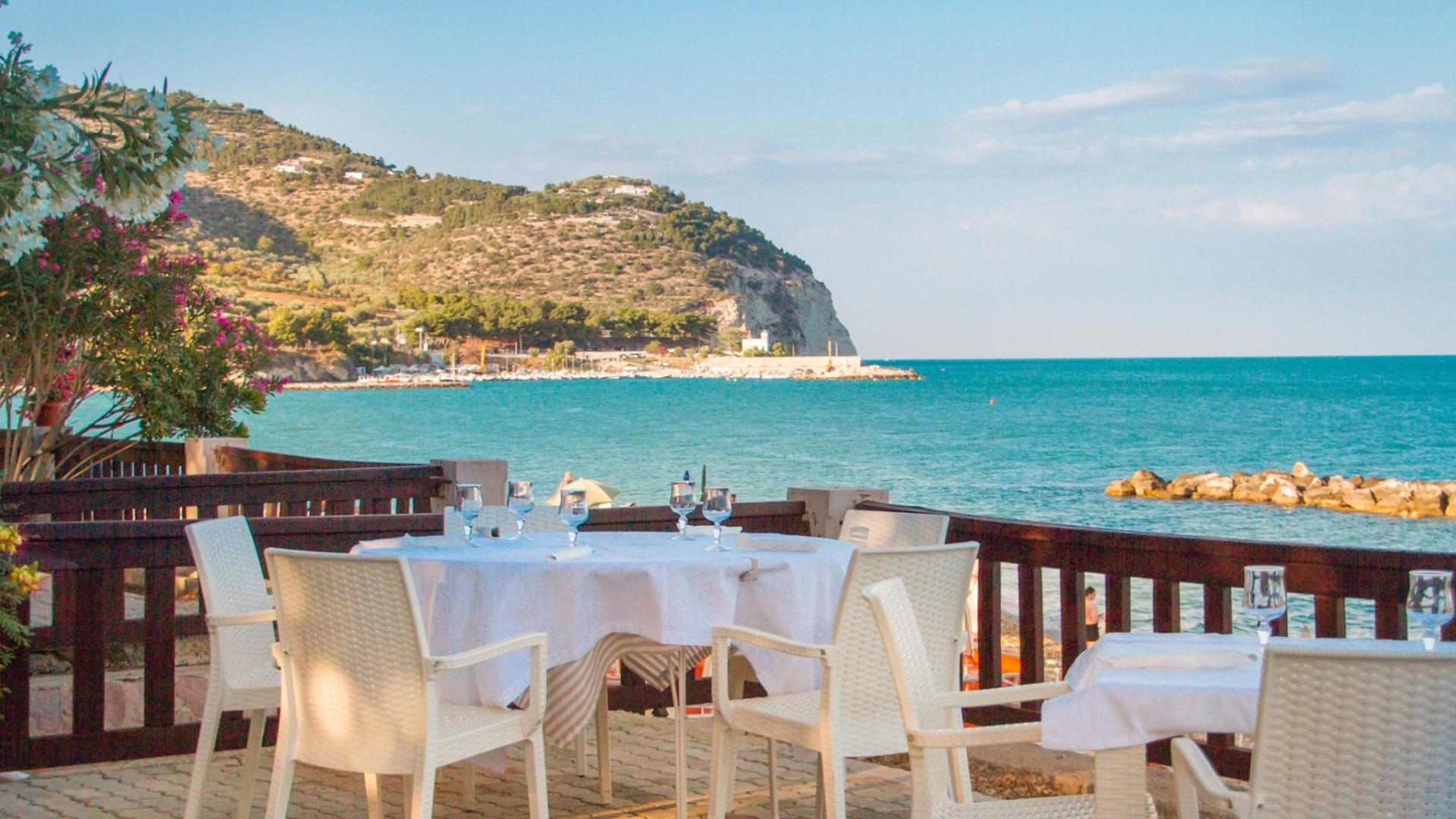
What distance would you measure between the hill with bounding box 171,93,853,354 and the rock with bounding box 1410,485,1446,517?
74849 mm

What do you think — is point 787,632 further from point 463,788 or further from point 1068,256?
point 1068,256

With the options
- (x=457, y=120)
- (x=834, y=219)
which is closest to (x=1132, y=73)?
(x=834, y=219)

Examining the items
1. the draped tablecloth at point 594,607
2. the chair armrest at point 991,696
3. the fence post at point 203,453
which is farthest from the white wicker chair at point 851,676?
the fence post at point 203,453

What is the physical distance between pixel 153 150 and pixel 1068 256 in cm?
6663

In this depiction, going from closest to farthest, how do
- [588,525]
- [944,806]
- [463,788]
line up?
[944,806] → [463,788] → [588,525]

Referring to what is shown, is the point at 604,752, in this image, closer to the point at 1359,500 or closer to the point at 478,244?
the point at 1359,500

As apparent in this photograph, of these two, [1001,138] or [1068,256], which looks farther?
[1068,256]

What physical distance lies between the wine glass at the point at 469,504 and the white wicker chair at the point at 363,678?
3.05ft

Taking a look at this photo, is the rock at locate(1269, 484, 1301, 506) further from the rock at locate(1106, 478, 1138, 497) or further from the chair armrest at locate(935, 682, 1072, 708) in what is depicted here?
the chair armrest at locate(935, 682, 1072, 708)

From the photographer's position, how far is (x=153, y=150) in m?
3.21

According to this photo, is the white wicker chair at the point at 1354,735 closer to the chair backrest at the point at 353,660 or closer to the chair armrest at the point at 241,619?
the chair backrest at the point at 353,660

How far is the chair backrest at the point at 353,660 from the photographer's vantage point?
3.38 meters

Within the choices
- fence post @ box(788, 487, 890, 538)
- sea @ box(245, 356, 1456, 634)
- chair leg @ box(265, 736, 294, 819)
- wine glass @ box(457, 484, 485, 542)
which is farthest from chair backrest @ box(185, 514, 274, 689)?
sea @ box(245, 356, 1456, 634)

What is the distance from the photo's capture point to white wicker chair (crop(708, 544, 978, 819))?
3.59m
